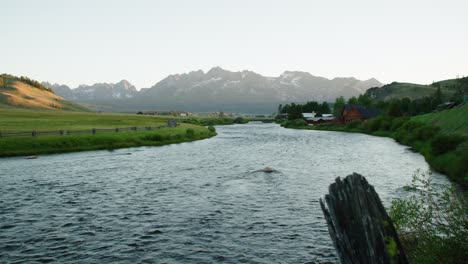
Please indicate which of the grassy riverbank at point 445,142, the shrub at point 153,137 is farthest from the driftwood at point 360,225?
the shrub at point 153,137

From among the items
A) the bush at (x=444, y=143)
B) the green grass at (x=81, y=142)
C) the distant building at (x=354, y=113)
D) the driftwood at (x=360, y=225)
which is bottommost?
the green grass at (x=81, y=142)

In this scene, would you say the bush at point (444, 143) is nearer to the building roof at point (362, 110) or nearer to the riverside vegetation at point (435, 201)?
the riverside vegetation at point (435, 201)

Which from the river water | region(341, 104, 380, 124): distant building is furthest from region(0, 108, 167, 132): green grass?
region(341, 104, 380, 124): distant building

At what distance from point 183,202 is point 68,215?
27.4 ft

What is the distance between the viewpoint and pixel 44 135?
65562 millimetres

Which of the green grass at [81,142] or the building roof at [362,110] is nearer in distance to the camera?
the green grass at [81,142]

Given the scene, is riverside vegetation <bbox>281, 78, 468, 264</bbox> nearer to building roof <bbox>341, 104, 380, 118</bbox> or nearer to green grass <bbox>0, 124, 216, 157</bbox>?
building roof <bbox>341, 104, 380, 118</bbox>

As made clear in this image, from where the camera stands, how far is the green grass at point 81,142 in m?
56.5

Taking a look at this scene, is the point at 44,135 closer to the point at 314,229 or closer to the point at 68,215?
the point at 68,215

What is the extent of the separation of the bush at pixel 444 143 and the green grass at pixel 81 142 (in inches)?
2123

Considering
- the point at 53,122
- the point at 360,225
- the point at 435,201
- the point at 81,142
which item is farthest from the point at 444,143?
the point at 53,122

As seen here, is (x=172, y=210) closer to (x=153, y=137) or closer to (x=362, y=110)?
(x=153, y=137)

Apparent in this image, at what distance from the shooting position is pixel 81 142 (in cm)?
6575

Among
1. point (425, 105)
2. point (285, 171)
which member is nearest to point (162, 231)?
point (285, 171)
